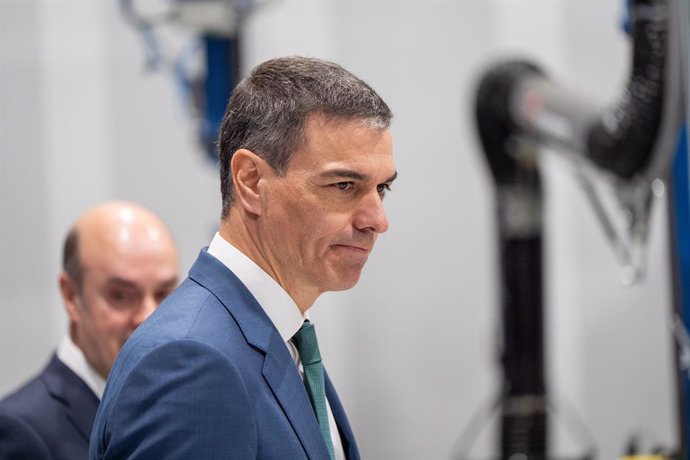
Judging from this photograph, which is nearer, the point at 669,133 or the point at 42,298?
the point at 669,133

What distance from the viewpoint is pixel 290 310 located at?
1.46m

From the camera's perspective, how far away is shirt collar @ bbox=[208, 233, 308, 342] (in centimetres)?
144

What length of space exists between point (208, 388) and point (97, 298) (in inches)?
44.4

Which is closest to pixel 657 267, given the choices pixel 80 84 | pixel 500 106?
pixel 500 106

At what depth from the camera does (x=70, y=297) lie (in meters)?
2.39

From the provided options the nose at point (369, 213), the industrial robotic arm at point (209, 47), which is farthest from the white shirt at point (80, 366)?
the industrial robotic arm at point (209, 47)

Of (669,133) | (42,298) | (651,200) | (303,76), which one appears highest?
(303,76)

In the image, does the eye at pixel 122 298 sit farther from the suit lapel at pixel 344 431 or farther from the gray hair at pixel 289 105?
the gray hair at pixel 289 105

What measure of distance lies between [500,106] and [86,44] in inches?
97.4

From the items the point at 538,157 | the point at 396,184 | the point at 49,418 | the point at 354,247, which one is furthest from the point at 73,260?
the point at 396,184

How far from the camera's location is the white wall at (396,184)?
5605 mm

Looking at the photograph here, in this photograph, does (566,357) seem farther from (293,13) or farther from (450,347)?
(293,13)

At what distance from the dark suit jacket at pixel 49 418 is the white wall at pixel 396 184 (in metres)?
3.36

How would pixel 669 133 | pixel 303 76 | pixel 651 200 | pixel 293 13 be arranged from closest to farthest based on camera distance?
pixel 303 76 < pixel 669 133 < pixel 651 200 < pixel 293 13
